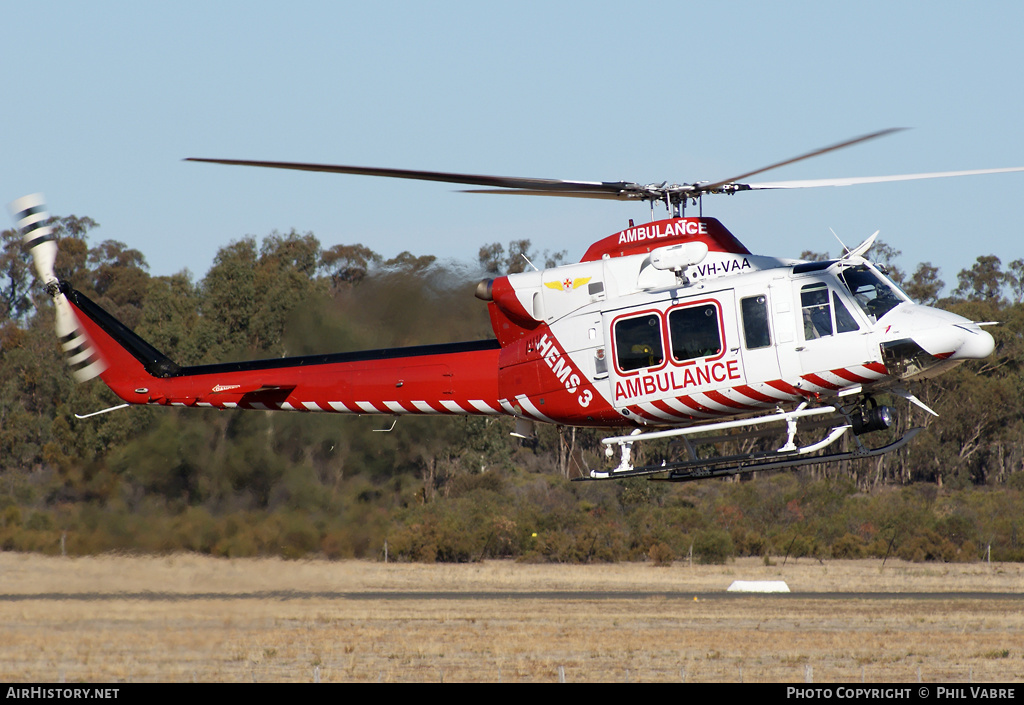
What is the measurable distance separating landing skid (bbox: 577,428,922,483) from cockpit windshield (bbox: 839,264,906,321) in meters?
1.46

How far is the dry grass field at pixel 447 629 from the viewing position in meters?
16.7

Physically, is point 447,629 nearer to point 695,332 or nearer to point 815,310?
point 695,332

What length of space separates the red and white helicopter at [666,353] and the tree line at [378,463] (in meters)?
1.09

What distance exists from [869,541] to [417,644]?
28.2 m

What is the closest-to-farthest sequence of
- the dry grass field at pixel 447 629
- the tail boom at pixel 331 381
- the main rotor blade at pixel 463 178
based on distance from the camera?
the main rotor blade at pixel 463 178
the tail boom at pixel 331 381
the dry grass field at pixel 447 629

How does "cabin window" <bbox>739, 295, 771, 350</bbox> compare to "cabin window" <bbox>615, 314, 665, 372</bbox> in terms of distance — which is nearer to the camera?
"cabin window" <bbox>739, 295, 771, 350</bbox>

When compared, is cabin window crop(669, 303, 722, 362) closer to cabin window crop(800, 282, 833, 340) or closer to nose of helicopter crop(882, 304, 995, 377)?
cabin window crop(800, 282, 833, 340)

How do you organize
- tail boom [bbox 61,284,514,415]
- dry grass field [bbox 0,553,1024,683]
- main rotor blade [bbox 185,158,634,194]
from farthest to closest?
dry grass field [bbox 0,553,1024,683] < tail boom [bbox 61,284,514,415] < main rotor blade [bbox 185,158,634,194]

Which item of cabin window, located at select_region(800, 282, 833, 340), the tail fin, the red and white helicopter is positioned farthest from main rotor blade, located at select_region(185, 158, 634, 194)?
the tail fin

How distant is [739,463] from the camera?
13.8 m

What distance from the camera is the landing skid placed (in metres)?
13.5

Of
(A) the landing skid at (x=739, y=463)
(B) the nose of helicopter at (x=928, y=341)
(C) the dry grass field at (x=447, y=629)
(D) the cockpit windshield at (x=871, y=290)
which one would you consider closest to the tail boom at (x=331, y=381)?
(A) the landing skid at (x=739, y=463)

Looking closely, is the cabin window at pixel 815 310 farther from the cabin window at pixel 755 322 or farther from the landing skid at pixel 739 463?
the landing skid at pixel 739 463
